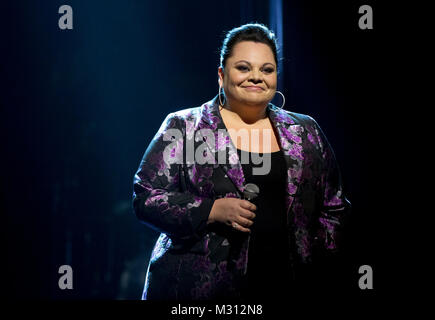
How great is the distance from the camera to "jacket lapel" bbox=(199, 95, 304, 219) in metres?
1.51

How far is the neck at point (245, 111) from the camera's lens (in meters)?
1.65

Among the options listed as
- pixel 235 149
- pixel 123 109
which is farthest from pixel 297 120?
pixel 123 109

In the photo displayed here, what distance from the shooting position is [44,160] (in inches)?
91.3

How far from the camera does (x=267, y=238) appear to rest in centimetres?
150

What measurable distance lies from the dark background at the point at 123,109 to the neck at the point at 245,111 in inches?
20.1

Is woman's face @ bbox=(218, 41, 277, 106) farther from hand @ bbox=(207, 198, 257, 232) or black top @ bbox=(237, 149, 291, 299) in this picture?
hand @ bbox=(207, 198, 257, 232)

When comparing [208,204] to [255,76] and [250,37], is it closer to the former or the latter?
[255,76]

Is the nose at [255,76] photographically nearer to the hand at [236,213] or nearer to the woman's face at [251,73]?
the woman's face at [251,73]

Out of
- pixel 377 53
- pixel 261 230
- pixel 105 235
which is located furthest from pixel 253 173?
pixel 105 235

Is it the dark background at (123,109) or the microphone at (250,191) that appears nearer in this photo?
the microphone at (250,191)

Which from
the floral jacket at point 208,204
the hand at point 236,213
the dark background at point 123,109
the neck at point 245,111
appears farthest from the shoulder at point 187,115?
the dark background at point 123,109

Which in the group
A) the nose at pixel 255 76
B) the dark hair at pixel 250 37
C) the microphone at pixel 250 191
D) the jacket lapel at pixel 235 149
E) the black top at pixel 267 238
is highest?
the dark hair at pixel 250 37

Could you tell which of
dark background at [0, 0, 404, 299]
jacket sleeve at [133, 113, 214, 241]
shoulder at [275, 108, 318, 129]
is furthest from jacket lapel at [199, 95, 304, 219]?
dark background at [0, 0, 404, 299]

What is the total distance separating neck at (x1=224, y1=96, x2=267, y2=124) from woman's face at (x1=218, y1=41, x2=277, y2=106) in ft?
0.09
